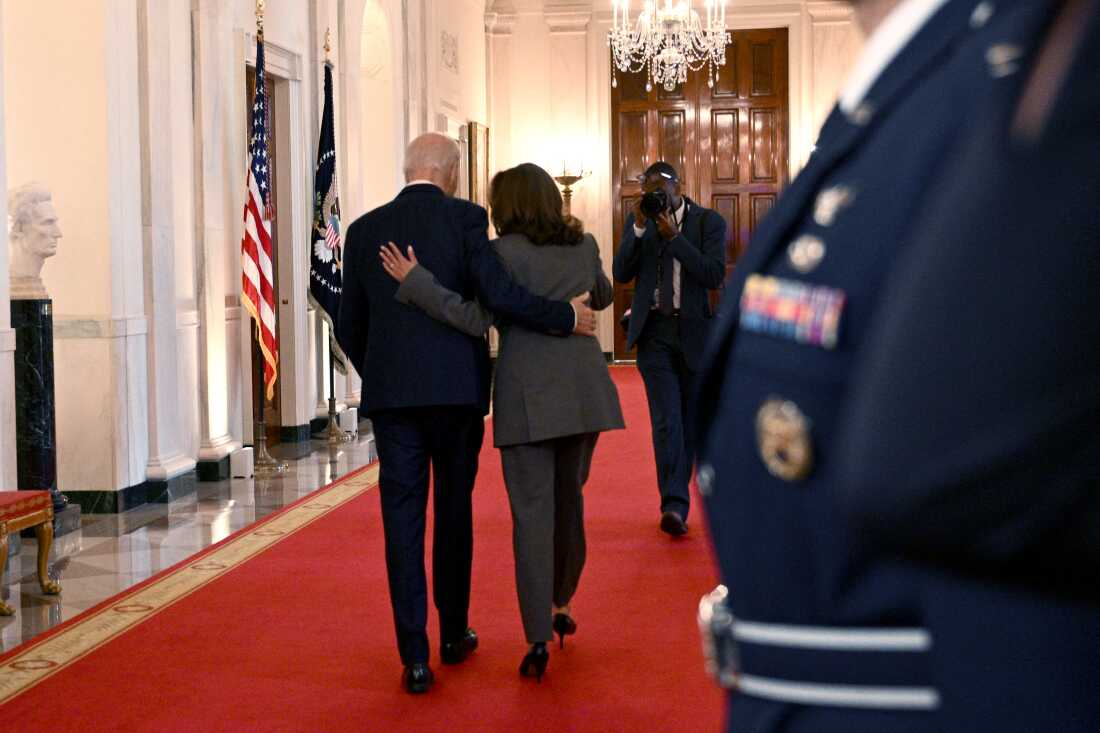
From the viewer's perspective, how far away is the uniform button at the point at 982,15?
79 cm

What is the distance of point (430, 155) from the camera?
471cm

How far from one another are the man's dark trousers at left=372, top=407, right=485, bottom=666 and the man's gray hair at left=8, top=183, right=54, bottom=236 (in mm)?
3606

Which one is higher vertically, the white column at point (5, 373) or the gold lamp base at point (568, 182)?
the gold lamp base at point (568, 182)

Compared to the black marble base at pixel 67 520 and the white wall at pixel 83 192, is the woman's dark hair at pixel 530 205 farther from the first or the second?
the white wall at pixel 83 192

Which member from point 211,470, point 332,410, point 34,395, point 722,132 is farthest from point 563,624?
point 722,132

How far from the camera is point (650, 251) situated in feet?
23.0

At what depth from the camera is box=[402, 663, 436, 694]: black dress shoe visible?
177 inches

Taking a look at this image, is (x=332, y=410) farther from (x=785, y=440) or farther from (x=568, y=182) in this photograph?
(x=785, y=440)

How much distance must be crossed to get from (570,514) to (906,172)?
4.08 m

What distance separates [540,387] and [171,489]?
14.9ft

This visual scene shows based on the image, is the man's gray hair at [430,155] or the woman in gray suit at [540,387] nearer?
the woman in gray suit at [540,387]

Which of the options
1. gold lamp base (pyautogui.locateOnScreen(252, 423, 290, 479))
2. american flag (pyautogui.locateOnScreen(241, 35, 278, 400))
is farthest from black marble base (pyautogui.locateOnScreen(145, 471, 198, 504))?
american flag (pyautogui.locateOnScreen(241, 35, 278, 400))

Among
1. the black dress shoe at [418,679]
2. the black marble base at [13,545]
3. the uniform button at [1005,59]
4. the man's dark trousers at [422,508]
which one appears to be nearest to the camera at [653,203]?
the man's dark trousers at [422,508]

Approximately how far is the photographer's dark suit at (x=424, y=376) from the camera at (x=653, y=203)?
85.7 inches
